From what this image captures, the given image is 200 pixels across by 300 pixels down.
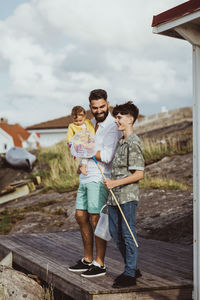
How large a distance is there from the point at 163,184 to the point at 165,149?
12.5ft

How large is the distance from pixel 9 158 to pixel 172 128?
6.87 metres

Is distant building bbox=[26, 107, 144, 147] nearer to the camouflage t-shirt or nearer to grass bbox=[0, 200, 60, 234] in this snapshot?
grass bbox=[0, 200, 60, 234]

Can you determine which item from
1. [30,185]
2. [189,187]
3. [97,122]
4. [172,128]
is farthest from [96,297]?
[172,128]

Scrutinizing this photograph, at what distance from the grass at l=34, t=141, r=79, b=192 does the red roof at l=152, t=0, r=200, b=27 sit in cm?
941

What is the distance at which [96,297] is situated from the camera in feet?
14.2

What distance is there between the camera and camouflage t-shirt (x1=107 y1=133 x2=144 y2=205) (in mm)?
4227

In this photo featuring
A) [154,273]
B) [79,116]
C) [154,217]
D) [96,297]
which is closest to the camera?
[96,297]

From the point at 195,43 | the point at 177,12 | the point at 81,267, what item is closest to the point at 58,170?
the point at 81,267

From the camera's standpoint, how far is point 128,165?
14.0 ft

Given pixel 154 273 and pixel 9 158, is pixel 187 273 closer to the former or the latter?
pixel 154 273

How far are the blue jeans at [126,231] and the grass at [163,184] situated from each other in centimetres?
639

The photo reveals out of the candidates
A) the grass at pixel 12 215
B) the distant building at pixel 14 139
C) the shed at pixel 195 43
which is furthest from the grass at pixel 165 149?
the distant building at pixel 14 139

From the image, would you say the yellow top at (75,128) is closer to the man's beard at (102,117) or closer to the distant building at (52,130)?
the man's beard at (102,117)

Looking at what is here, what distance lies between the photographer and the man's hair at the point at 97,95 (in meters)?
4.41
